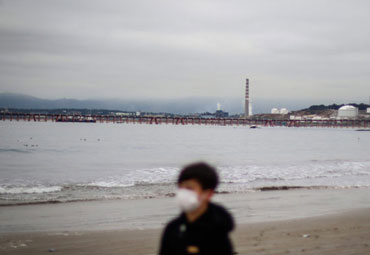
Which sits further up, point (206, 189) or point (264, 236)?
point (206, 189)

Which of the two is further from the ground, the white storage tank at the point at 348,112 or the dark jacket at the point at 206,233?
the white storage tank at the point at 348,112

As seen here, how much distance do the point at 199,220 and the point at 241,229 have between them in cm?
575

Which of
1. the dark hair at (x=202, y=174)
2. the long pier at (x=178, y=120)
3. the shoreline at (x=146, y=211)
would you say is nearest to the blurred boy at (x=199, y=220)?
the dark hair at (x=202, y=174)

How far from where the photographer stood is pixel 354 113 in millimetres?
192125

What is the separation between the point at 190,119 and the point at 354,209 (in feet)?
591

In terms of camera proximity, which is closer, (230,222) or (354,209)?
(230,222)

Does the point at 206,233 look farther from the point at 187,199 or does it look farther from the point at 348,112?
the point at 348,112

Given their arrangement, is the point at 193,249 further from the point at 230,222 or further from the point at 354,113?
the point at 354,113

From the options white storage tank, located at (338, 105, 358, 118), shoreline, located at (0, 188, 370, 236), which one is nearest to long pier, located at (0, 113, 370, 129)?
white storage tank, located at (338, 105, 358, 118)

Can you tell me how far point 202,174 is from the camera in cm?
167

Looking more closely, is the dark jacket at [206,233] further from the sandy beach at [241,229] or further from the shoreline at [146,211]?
the shoreline at [146,211]

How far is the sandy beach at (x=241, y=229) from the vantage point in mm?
5871

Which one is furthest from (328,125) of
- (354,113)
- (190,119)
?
(190,119)

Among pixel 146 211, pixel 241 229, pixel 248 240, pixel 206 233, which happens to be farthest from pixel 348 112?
pixel 206 233
